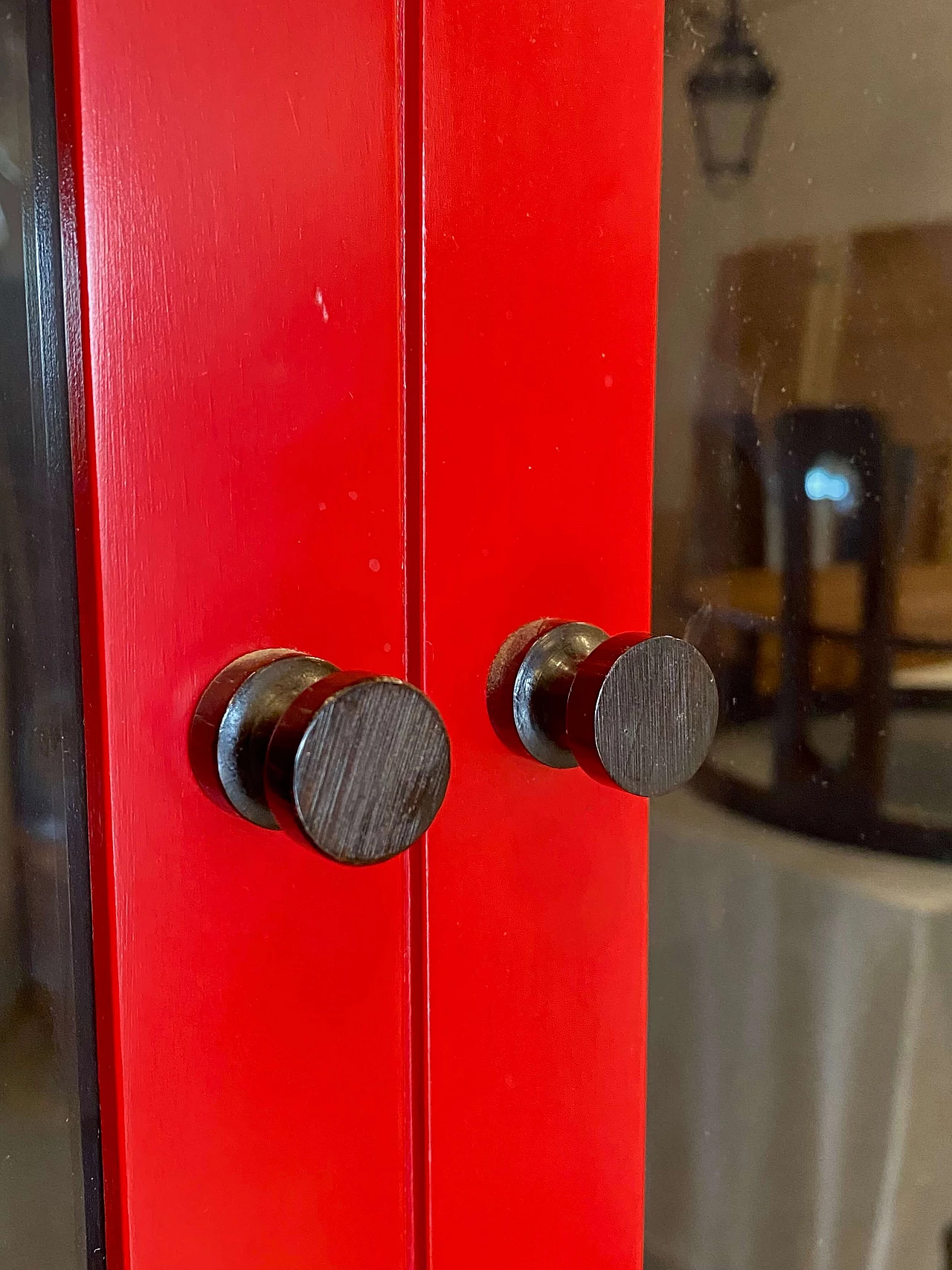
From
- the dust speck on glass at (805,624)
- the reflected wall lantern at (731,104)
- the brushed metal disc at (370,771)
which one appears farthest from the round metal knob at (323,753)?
the reflected wall lantern at (731,104)

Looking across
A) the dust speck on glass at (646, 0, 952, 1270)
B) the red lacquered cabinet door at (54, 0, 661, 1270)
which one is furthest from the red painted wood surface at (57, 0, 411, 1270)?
the dust speck on glass at (646, 0, 952, 1270)

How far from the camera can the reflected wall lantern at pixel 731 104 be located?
0.48 meters

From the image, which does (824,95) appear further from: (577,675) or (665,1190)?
(665,1190)

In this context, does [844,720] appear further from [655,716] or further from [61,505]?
[61,505]

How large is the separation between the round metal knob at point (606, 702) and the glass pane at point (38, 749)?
16cm

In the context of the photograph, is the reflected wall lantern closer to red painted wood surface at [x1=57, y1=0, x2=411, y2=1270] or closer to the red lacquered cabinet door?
the red lacquered cabinet door

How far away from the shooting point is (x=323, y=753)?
0.30 metres

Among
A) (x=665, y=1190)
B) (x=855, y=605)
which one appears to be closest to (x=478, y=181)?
(x=855, y=605)

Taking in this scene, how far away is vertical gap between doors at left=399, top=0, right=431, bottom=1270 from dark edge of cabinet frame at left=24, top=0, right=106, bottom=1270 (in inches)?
4.5

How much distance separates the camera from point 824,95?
50 centimetres

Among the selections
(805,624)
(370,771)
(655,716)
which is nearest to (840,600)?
(805,624)

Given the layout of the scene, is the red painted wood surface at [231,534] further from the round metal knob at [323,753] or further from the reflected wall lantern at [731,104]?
the reflected wall lantern at [731,104]

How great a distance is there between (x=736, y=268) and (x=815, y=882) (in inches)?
11.9

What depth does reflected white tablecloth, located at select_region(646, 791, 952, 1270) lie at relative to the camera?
53cm
